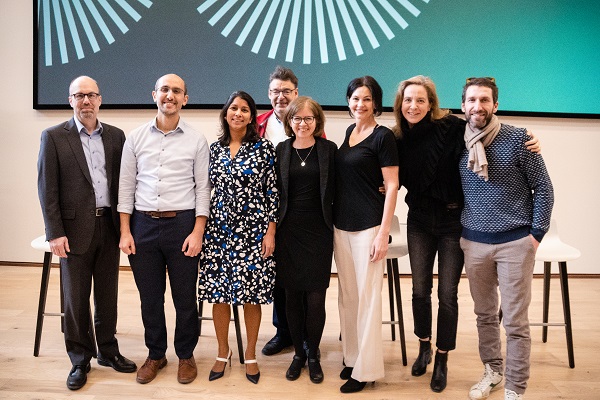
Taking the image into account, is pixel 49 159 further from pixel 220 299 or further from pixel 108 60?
pixel 108 60

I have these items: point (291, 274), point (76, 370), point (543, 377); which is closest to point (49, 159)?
point (76, 370)

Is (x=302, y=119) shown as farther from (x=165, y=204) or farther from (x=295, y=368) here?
(x=295, y=368)

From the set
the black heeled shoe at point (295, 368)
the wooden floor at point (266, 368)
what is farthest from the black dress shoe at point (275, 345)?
the black heeled shoe at point (295, 368)

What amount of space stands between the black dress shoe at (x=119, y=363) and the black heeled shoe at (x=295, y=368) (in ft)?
2.85

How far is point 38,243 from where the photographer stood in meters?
2.98

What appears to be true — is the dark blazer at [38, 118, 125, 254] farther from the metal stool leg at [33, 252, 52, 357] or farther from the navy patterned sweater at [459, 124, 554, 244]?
the navy patterned sweater at [459, 124, 554, 244]

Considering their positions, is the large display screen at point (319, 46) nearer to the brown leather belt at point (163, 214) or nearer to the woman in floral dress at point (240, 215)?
the woman in floral dress at point (240, 215)

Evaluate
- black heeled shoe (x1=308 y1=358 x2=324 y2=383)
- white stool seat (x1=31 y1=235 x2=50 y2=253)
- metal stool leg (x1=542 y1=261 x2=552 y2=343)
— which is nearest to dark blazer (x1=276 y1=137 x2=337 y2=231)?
black heeled shoe (x1=308 y1=358 x2=324 y2=383)

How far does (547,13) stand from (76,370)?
4.64 m

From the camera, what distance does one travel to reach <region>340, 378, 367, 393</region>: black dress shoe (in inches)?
99.2

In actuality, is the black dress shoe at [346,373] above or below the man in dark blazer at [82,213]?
below

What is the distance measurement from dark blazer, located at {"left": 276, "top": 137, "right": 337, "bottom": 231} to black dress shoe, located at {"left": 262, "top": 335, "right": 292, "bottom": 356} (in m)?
0.91

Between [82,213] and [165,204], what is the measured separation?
439 mm

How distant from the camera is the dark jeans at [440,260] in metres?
2.49
